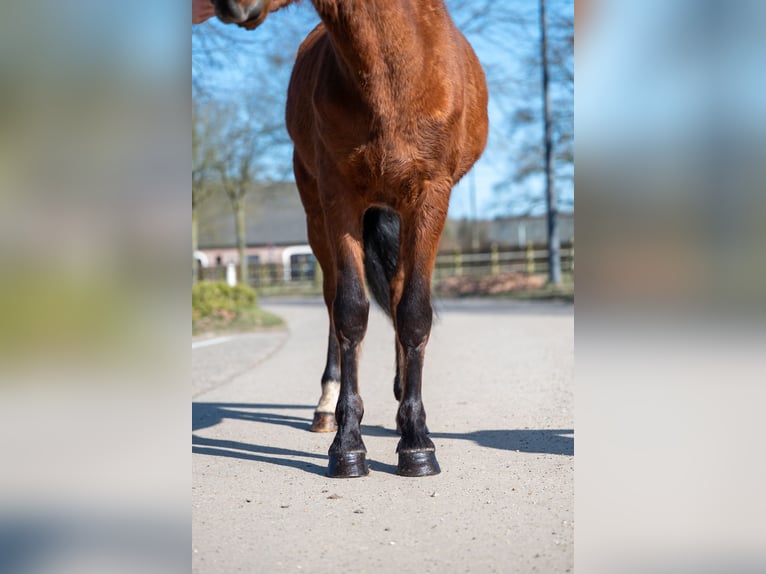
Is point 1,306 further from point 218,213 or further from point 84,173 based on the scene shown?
point 218,213

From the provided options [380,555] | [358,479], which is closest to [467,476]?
[358,479]

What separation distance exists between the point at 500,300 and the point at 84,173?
2366 centimetres

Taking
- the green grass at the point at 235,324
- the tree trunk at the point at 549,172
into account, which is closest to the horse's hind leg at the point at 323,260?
the green grass at the point at 235,324

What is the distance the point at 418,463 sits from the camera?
3.83 m

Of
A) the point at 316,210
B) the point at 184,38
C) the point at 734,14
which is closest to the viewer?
the point at 734,14

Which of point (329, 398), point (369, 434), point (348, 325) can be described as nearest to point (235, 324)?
point (329, 398)

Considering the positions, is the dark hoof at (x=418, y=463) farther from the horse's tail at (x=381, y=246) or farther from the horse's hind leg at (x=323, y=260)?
the horse's tail at (x=381, y=246)

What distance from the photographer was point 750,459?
166 cm

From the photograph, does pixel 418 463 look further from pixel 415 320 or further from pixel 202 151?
pixel 202 151

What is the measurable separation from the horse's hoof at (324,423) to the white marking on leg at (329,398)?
43 mm

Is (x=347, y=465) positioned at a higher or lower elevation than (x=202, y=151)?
lower

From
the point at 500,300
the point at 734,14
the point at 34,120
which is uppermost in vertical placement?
the point at 734,14

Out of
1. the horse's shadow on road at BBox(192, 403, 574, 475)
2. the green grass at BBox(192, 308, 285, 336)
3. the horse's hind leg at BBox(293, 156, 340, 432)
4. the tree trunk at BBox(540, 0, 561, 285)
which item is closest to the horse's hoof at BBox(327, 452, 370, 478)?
the horse's shadow on road at BBox(192, 403, 574, 475)

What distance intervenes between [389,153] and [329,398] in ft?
7.16
